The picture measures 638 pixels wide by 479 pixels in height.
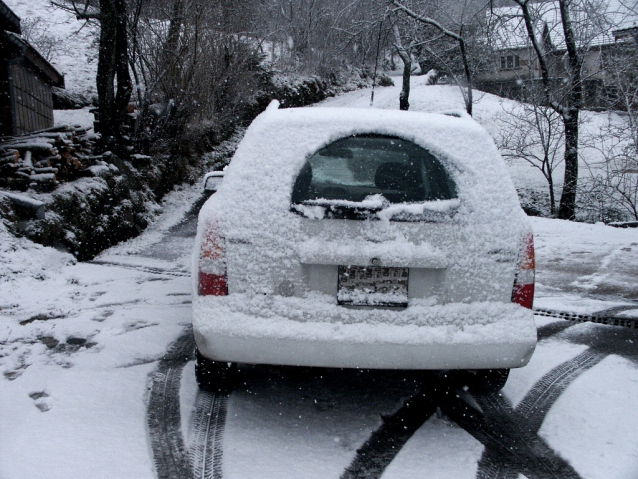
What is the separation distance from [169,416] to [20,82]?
10567mm

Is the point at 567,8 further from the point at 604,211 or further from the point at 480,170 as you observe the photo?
the point at 480,170

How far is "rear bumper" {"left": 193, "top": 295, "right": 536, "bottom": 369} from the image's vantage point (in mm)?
2670

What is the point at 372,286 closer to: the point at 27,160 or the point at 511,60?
Result: the point at 27,160

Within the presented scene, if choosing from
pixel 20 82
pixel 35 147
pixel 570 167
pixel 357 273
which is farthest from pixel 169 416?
pixel 570 167

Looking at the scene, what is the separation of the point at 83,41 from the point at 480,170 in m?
26.3

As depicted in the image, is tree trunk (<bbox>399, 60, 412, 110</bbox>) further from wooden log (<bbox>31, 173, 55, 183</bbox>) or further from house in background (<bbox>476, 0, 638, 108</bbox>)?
wooden log (<bbox>31, 173, 55, 183</bbox>)

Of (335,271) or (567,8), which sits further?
(567,8)

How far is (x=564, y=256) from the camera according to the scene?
842 cm

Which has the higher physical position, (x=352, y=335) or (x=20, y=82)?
(x=20, y=82)

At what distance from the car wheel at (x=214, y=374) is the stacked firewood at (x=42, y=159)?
5.36 meters

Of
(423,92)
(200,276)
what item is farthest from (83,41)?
(200,276)

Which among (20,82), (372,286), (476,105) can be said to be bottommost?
(372,286)

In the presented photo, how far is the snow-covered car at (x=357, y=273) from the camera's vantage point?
2.69 m

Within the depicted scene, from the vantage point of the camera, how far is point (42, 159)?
7.82 meters
